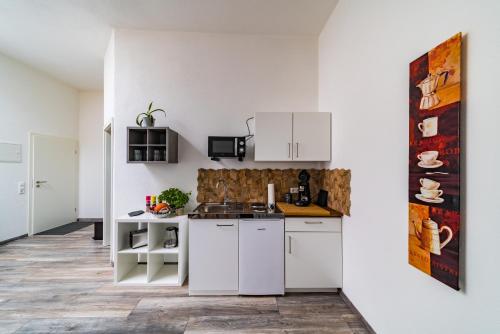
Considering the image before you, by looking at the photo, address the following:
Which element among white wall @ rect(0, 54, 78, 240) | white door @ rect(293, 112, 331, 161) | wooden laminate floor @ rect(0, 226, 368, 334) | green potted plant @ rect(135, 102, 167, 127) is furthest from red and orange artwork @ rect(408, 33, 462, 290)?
white wall @ rect(0, 54, 78, 240)

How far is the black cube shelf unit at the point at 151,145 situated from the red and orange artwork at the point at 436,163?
2392 mm

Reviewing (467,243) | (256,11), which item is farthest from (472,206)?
(256,11)

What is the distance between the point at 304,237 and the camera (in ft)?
7.82

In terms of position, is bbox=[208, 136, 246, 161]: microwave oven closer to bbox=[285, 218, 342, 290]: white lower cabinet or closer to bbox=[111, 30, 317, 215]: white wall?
bbox=[111, 30, 317, 215]: white wall

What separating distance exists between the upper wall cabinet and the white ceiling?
3.86 ft

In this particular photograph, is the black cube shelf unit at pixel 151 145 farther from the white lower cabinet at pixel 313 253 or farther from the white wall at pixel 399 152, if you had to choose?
the white wall at pixel 399 152

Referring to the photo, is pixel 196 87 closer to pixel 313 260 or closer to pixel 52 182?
pixel 313 260

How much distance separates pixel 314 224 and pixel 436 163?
4.55 feet

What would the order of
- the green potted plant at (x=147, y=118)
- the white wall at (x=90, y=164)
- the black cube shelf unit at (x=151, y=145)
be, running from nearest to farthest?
the black cube shelf unit at (x=151, y=145) < the green potted plant at (x=147, y=118) < the white wall at (x=90, y=164)

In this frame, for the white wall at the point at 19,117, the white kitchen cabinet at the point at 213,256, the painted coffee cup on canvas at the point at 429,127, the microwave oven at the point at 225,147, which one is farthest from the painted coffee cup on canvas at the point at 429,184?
the white wall at the point at 19,117

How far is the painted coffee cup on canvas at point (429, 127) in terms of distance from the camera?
1201mm

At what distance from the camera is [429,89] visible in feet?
4.05

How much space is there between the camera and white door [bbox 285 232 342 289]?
2383mm

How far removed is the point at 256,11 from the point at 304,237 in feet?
8.55
